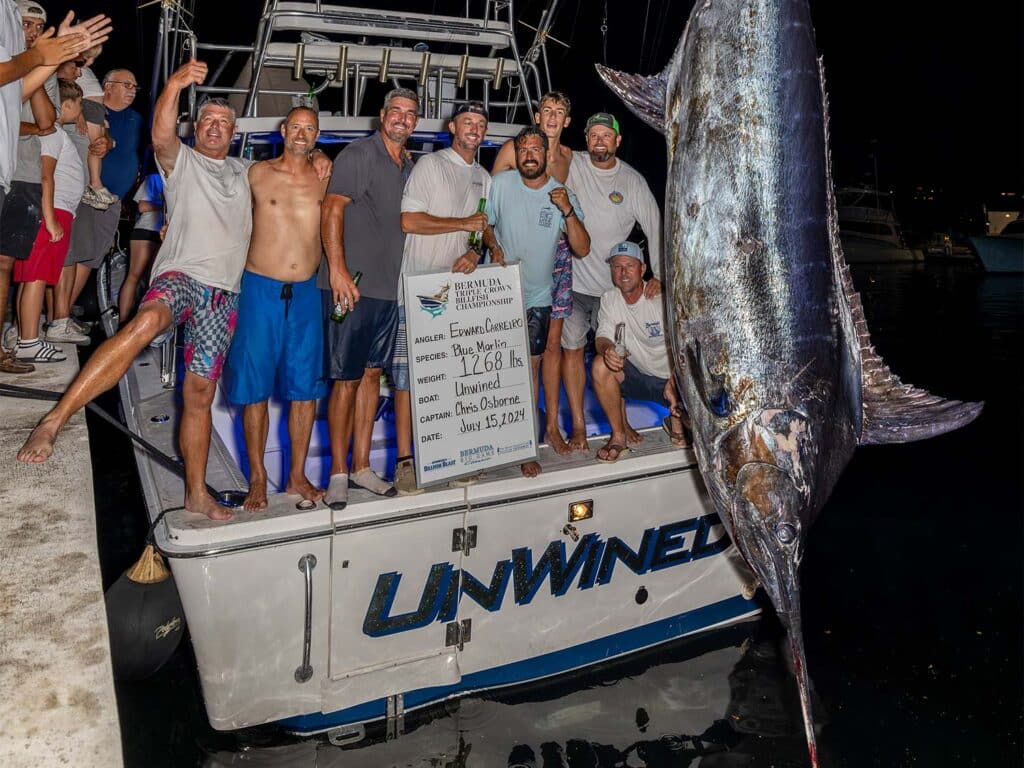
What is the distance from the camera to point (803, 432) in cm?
237

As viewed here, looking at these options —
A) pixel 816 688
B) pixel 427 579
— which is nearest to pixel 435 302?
pixel 427 579

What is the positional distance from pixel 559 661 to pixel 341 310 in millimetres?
1942

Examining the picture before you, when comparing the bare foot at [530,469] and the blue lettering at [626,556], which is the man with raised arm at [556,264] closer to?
the bare foot at [530,469]

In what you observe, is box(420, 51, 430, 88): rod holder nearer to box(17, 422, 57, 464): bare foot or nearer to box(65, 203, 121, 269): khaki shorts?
box(65, 203, 121, 269): khaki shorts

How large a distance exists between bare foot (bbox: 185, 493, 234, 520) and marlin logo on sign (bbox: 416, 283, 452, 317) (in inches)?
42.2

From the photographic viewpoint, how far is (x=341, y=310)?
324 centimetres

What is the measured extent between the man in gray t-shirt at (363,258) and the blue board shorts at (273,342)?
9cm

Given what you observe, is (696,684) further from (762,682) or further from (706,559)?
(706,559)

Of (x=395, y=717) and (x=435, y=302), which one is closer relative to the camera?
(x=435, y=302)

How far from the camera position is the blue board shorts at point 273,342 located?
321 cm

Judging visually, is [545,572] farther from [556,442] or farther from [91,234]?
[91,234]

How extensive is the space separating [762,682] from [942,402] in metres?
2.32

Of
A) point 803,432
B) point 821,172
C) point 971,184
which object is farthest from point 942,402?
point 971,184

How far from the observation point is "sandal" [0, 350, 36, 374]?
4125 millimetres
